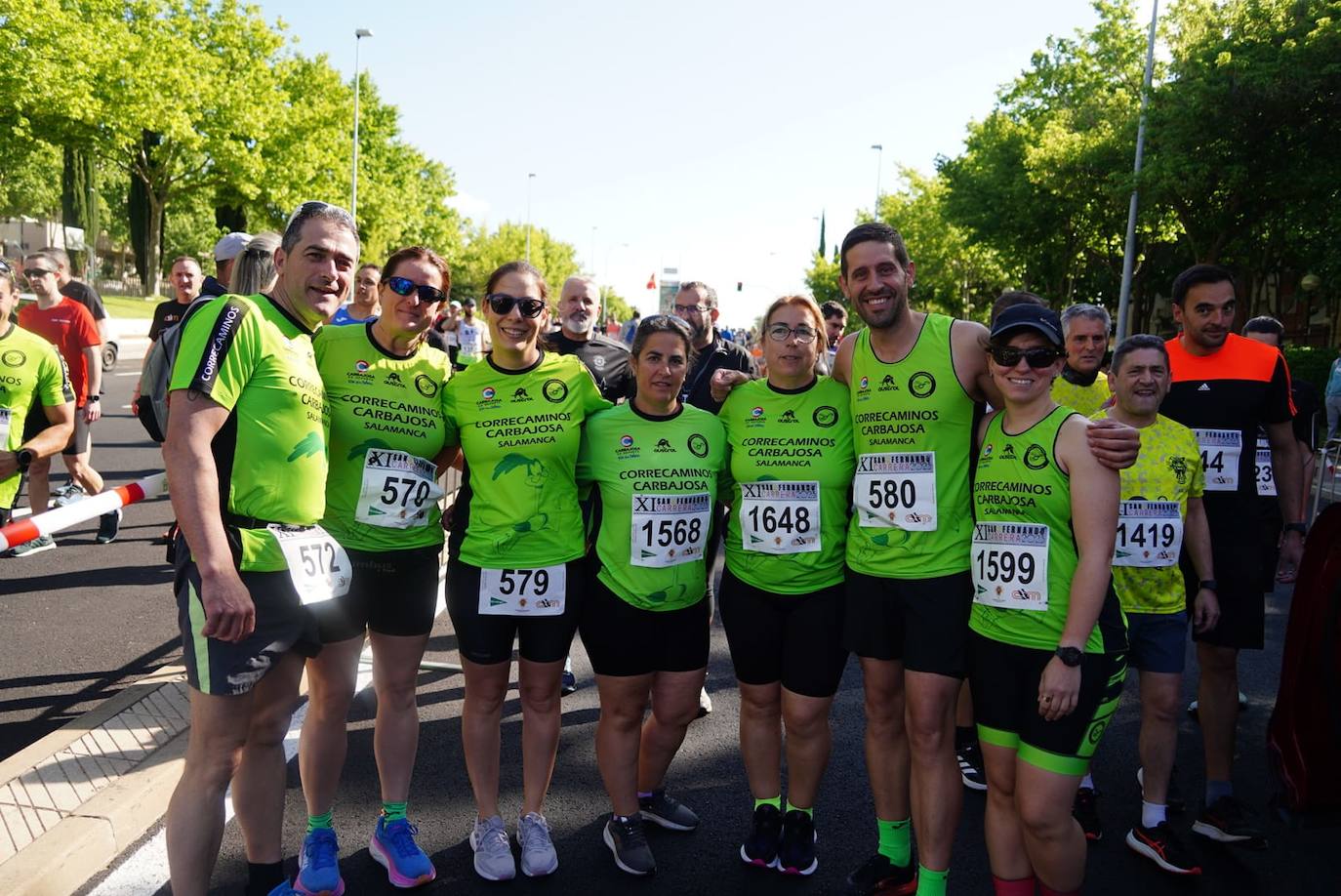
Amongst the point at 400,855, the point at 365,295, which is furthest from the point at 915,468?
the point at 365,295

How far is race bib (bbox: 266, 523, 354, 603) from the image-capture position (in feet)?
9.02

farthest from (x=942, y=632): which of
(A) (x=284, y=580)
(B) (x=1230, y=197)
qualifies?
(B) (x=1230, y=197)

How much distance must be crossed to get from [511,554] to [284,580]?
834mm

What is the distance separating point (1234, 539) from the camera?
13.2ft

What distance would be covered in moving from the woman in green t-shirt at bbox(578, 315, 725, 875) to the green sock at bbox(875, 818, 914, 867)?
804mm

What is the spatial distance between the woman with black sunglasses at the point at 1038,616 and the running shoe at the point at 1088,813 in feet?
2.99

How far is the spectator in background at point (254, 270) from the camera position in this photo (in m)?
3.12

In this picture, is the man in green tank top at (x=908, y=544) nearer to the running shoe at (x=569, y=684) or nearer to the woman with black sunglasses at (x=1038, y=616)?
the woman with black sunglasses at (x=1038, y=616)

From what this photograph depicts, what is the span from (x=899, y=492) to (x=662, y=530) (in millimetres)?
827

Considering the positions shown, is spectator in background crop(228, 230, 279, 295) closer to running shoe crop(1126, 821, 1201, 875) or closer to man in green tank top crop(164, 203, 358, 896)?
man in green tank top crop(164, 203, 358, 896)

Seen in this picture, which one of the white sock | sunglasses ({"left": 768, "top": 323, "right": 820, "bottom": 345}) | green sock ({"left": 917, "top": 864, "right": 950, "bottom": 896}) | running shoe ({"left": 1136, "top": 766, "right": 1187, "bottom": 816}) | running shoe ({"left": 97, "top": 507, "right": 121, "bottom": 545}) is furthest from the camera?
running shoe ({"left": 97, "top": 507, "right": 121, "bottom": 545})

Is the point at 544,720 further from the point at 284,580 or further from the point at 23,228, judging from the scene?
the point at 23,228

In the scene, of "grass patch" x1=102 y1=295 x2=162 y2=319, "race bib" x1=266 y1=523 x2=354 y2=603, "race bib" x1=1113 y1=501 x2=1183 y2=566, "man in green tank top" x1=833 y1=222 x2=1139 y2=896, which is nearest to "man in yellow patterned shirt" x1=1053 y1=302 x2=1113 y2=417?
"race bib" x1=1113 y1=501 x2=1183 y2=566

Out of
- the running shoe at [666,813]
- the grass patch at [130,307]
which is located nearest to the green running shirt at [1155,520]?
the running shoe at [666,813]
